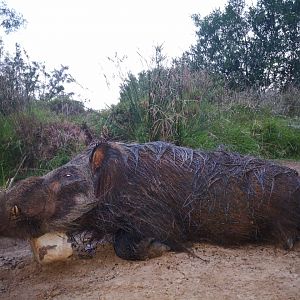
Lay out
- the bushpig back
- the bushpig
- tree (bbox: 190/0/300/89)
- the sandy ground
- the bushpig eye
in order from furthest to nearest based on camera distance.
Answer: tree (bbox: 190/0/300/89) < the bushpig back < the bushpig < the bushpig eye < the sandy ground

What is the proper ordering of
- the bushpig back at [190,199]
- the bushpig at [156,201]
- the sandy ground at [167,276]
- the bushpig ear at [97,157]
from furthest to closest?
the bushpig ear at [97,157] < the bushpig back at [190,199] < the bushpig at [156,201] < the sandy ground at [167,276]

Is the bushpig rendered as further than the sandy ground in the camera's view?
Yes

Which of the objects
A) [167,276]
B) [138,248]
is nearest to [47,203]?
[138,248]

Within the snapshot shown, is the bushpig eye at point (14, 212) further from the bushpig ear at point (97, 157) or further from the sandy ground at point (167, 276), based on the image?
the bushpig ear at point (97, 157)

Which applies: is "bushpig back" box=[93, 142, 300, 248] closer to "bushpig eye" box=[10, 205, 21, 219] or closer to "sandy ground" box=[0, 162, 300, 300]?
"sandy ground" box=[0, 162, 300, 300]

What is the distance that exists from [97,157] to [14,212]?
2.21 ft

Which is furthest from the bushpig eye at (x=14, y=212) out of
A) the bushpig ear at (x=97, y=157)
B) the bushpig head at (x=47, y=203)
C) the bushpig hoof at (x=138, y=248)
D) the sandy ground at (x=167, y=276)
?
the bushpig hoof at (x=138, y=248)

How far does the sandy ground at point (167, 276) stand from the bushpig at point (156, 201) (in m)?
0.12

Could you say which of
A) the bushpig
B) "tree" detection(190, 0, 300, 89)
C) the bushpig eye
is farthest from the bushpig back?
"tree" detection(190, 0, 300, 89)

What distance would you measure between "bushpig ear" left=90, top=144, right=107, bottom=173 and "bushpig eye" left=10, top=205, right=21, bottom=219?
58cm

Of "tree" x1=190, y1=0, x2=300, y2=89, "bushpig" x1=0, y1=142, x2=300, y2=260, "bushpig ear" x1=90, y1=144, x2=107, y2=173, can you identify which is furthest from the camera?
"tree" x1=190, y1=0, x2=300, y2=89

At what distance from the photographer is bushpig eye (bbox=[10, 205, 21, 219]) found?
115 inches

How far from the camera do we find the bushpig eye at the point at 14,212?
9.60ft

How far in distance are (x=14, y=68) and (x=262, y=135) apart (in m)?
3.89
